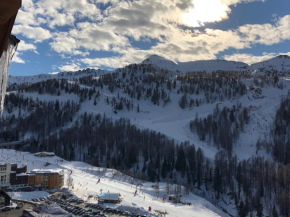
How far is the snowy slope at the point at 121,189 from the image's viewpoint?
49062 millimetres

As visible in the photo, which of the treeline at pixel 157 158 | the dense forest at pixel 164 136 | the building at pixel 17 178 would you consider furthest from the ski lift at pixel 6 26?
the treeline at pixel 157 158

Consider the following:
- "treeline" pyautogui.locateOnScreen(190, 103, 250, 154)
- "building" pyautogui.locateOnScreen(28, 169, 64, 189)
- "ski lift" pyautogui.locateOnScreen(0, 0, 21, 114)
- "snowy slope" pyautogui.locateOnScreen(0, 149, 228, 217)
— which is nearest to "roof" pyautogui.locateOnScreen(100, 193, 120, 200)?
"snowy slope" pyautogui.locateOnScreen(0, 149, 228, 217)

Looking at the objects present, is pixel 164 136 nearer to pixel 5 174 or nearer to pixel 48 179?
pixel 48 179

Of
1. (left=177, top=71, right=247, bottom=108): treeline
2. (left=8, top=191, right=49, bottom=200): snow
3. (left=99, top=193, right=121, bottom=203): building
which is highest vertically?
(left=177, top=71, right=247, bottom=108): treeline

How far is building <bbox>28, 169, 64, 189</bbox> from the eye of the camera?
5581 cm

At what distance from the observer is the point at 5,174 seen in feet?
180

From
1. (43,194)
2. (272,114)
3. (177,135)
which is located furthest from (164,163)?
(272,114)

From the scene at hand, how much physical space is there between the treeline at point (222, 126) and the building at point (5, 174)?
74328 mm

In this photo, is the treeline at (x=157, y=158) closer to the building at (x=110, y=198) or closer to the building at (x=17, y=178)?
the building at (x=110, y=198)

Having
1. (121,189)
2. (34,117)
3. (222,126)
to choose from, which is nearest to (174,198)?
(121,189)

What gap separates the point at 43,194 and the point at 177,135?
69.5 m

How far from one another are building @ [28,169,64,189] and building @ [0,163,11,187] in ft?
12.6

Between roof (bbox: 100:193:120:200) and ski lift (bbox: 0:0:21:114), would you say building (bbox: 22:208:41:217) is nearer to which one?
roof (bbox: 100:193:120:200)

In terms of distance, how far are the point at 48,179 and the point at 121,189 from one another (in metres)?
13.5
